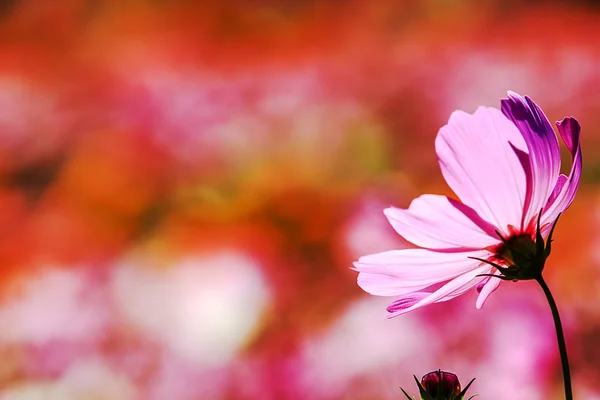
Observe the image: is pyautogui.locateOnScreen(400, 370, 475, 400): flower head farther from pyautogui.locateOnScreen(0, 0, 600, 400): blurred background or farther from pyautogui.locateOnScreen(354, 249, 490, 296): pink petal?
pyautogui.locateOnScreen(0, 0, 600, 400): blurred background

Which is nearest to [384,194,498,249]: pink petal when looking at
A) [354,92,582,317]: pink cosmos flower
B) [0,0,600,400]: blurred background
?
[354,92,582,317]: pink cosmos flower

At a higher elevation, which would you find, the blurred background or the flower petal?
the blurred background

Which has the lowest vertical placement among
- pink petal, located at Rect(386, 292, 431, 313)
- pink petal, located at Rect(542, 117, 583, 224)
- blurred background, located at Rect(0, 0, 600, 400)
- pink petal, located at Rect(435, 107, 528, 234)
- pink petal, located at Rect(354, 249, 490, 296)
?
pink petal, located at Rect(386, 292, 431, 313)

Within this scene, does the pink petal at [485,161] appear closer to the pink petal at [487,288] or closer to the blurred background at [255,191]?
the pink petal at [487,288]

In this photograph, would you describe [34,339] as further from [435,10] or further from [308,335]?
[435,10]

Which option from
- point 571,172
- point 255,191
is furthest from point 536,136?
point 255,191

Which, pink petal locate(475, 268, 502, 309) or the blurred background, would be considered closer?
pink petal locate(475, 268, 502, 309)

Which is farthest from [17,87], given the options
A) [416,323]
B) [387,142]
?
[416,323]

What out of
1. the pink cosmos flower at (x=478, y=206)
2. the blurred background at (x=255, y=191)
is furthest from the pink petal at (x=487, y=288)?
the blurred background at (x=255, y=191)
